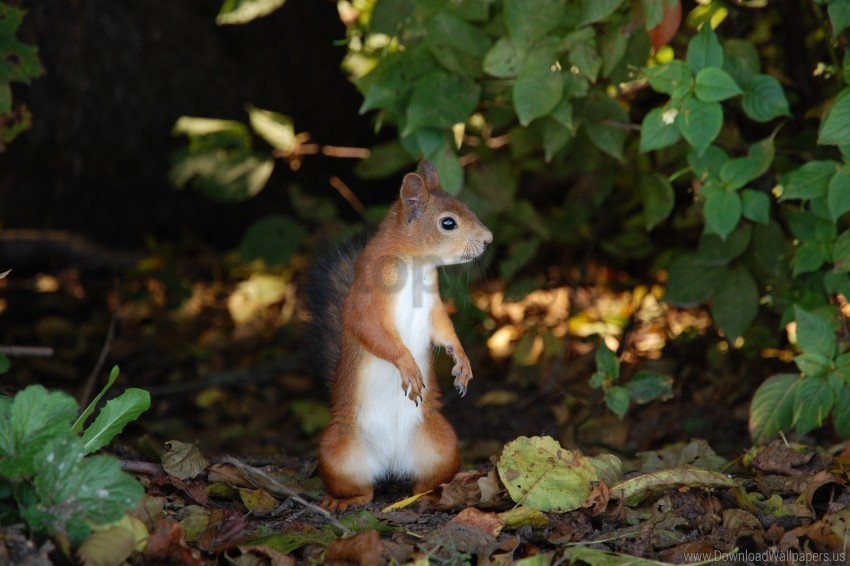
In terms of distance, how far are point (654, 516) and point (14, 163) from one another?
328 cm

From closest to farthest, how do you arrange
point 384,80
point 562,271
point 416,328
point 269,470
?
point 416,328 → point 269,470 → point 384,80 → point 562,271

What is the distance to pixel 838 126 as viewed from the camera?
2416mm

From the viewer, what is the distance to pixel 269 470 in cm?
264

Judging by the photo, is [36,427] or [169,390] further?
[169,390]

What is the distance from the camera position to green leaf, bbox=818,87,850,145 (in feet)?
7.91

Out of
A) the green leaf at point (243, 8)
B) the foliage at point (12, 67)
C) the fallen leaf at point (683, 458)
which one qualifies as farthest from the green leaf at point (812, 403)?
the foliage at point (12, 67)

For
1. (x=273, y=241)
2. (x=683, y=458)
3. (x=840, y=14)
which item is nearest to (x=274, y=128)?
(x=273, y=241)

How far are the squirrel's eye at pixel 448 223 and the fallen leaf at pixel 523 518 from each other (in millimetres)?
677

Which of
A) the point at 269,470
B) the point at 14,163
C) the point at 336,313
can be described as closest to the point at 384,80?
the point at 336,313

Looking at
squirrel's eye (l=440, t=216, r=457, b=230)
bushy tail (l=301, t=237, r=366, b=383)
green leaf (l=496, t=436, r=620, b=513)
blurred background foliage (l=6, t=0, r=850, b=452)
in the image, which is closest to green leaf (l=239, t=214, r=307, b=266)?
blurred background foliage (l=6, t=0, r=850, b=452)

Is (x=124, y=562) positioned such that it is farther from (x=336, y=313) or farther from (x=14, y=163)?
(x=14, y=163)

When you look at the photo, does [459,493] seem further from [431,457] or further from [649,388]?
[649,388]

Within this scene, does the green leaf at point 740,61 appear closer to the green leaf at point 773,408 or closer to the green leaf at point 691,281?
the green leaf at point 691,281

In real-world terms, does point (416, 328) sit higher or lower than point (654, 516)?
higher
